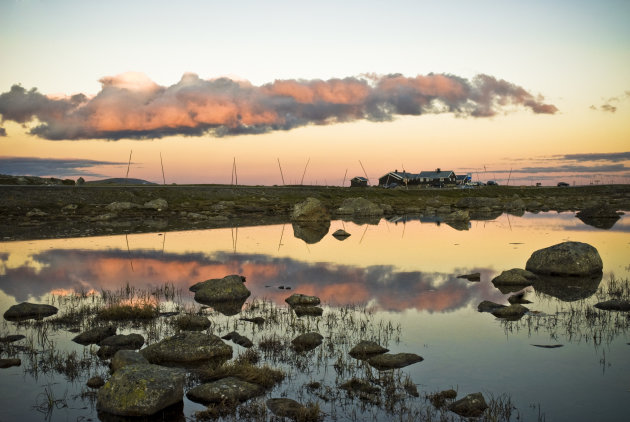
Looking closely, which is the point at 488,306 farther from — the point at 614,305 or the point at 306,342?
the point at 306,342

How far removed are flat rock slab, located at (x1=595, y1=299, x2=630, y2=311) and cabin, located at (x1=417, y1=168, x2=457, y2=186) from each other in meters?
129

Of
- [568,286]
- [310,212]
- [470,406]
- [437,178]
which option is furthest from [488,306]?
[437,178]

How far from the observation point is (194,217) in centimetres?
→ 6122

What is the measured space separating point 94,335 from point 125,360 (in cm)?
349

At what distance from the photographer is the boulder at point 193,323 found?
1520cm

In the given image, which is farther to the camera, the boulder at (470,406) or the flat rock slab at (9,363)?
the flat rock slab at (9,363)

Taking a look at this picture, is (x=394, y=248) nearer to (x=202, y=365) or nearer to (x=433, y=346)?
(x=433, y=346)

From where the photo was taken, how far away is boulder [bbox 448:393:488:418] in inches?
371

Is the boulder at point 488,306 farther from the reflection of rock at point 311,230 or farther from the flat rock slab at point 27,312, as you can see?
the reflection of rock at point 311,230

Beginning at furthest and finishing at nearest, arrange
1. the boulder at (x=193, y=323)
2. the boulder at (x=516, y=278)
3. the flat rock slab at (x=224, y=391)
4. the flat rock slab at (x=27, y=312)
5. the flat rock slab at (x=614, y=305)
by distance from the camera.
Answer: the boulder at (x=516, y=278), the flat rock slab at (x=614, y=305), the flat rock slab at (x=27, y=312), the boulder at (x=193, y=323), the flat rock slab at (x=224, y=391)

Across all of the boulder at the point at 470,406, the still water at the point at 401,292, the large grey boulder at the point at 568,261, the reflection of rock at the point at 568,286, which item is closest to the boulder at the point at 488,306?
the still water at the point at 401,292

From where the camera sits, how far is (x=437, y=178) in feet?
479

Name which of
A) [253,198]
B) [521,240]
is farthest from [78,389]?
[253,198]

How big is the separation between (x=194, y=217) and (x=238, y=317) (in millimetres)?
46311
